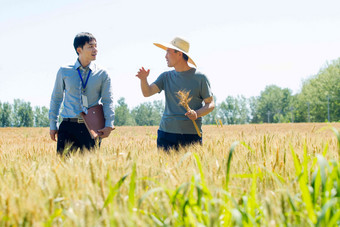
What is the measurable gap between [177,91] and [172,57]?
17.3 inches

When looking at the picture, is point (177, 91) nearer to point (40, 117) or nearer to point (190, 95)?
point (190, 95)

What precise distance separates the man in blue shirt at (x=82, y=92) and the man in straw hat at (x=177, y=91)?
0.54 m

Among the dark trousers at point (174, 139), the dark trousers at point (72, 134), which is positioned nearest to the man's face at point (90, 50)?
the dark trousers at point (72, 134)

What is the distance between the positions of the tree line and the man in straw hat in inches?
2397

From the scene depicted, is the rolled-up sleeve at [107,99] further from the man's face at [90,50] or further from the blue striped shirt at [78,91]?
the man's face at [90,50]

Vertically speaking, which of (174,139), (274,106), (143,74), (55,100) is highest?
(274,106)

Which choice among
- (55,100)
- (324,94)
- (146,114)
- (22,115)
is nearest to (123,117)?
(146,114)

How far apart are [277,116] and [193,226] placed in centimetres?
9987

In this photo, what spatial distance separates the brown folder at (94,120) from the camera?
13.4ft

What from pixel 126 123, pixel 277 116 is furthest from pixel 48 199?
pixel 126 123

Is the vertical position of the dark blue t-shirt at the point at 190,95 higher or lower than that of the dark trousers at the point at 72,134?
higher

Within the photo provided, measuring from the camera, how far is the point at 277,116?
96.3 m

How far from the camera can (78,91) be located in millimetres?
4230

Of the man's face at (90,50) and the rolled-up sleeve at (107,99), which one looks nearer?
the man's face at (90,50)
